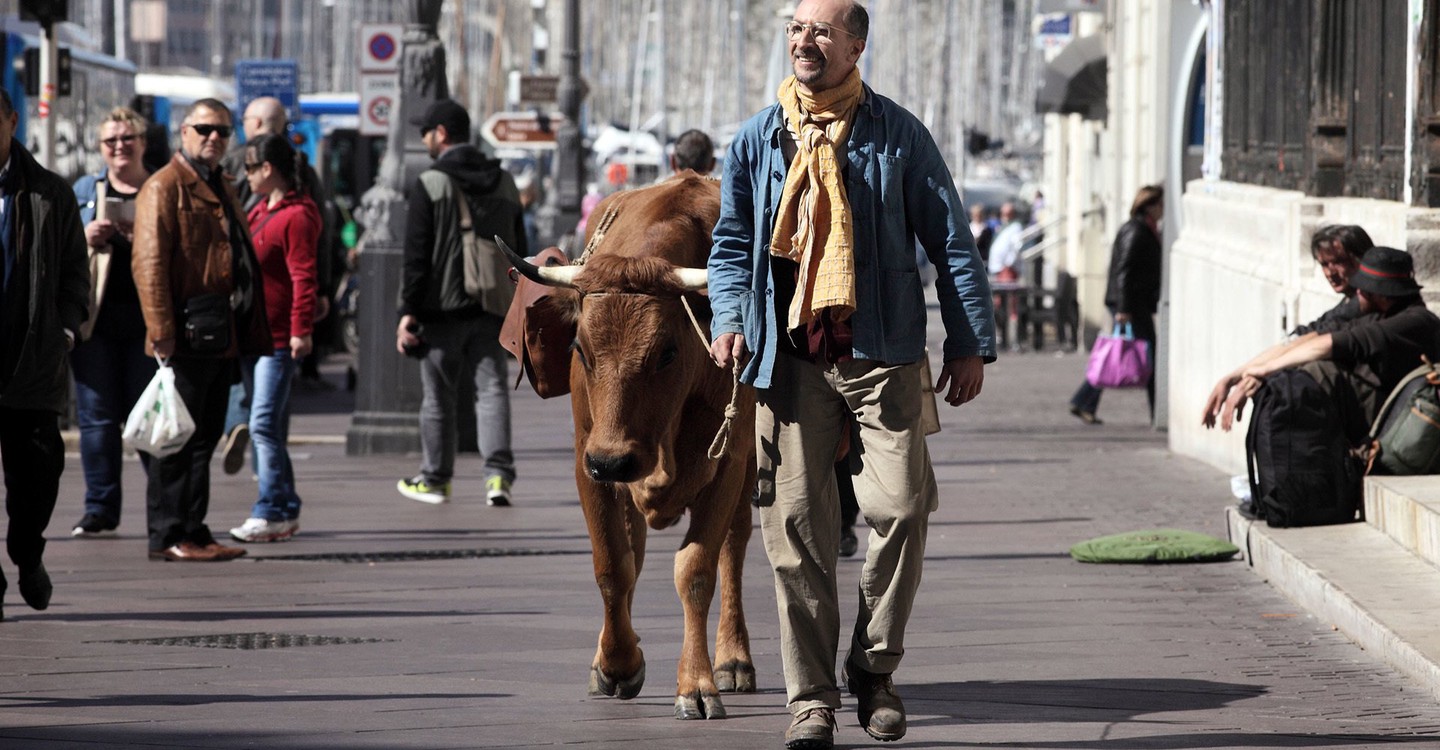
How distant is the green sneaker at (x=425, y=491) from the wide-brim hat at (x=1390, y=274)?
524 centimetres

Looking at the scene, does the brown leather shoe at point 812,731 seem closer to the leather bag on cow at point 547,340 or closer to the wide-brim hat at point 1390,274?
the leather bag on cow at point 547,340

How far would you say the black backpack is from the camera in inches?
408

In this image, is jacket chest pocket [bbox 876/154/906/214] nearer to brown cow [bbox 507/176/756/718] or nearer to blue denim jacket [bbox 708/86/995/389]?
blue denim jacket [bbox 708/86/995/389]

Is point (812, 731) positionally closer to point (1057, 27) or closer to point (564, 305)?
point (564, 305)

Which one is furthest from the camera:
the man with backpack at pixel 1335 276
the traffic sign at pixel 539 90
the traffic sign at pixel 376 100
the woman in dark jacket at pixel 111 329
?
the traffic sign at pixel 539 90

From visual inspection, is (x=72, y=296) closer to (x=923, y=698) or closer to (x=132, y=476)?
(x=923, y=698)

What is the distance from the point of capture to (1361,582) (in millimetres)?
9141

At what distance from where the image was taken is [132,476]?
14836 mm

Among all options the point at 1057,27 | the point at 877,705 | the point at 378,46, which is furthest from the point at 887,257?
the point at 1057,27

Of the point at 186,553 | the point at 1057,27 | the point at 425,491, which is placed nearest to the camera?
the point at 186,553

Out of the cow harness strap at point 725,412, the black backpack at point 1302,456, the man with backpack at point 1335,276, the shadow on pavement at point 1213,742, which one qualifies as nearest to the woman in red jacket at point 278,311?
the man with backpack at point 1335,276

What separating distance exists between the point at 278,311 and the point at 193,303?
1.13m

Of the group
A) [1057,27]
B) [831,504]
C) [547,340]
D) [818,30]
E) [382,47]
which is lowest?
[831,504]

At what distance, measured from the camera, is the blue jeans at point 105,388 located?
37.4ft
